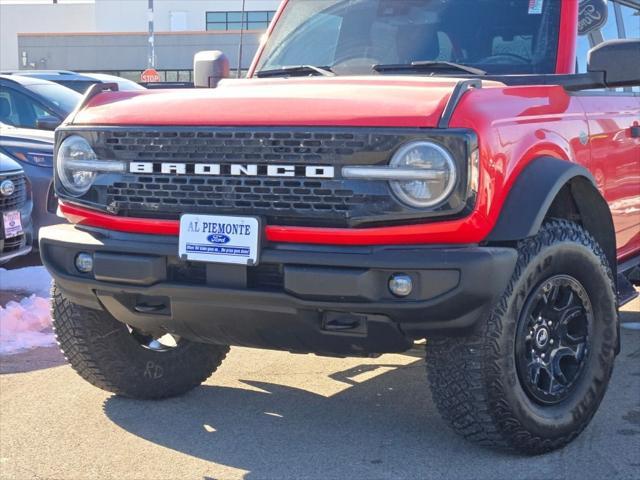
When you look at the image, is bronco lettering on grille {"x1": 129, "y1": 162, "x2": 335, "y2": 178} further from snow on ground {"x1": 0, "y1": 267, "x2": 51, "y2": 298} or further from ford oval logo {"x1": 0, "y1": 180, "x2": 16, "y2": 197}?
snow on ground {"x1": 0, "y1": 267, "x2": 51, "y2": 298}

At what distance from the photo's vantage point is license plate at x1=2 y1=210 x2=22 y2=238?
22.0 feet

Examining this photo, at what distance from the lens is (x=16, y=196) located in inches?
277

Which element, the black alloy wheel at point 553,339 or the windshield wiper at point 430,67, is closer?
the black alloy wheel at point 553,339

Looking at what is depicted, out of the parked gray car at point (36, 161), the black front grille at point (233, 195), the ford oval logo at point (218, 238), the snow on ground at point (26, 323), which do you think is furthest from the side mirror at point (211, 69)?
the parked gray car at point (36, 161)

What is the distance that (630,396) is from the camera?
15.6 ft

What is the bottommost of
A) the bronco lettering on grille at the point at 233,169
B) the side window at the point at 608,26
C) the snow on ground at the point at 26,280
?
the snow on ground at the point at 26,280

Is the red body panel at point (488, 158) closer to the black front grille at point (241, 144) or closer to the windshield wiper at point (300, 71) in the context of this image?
the black front grille at point (241, 144)

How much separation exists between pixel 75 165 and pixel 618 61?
2.19 m

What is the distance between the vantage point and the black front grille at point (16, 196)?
6820 mm

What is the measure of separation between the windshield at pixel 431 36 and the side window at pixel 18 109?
5.20m

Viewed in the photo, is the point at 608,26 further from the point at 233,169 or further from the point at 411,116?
the point at 233,169

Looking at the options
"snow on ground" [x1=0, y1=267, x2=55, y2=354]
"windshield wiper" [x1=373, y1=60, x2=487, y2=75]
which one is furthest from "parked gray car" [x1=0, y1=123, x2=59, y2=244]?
"windshield wiper" [x1=373, y1=60, x2=487, y2=75]

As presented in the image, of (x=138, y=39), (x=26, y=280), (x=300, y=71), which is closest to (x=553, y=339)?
(x=300, y=71)

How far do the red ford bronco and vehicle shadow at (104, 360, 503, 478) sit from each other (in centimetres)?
28
